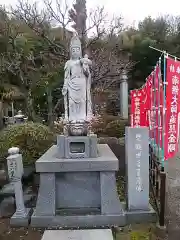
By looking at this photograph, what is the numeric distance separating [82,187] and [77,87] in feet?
6.41

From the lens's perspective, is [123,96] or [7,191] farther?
[123,96]

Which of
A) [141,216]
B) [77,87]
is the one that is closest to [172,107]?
[77,87]

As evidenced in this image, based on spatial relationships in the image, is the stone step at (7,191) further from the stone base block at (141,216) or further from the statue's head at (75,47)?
the statue's head at (75,47)

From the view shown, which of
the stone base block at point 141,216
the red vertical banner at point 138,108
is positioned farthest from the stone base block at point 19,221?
the red vertical banner at point 138,108

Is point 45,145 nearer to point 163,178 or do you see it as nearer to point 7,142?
point 7,142

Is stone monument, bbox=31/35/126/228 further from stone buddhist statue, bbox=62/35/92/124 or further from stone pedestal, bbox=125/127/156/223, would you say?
stone pedestal, bbox=125/127/156/223

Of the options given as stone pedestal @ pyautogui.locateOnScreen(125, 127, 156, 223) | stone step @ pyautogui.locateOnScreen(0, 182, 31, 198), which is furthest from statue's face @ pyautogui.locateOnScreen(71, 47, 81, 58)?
stone step @ pyautogui.locateOnScreen(0, 182, 31, 198)

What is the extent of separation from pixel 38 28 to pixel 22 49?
2069mm

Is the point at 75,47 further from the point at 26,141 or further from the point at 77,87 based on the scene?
the point at 26,141

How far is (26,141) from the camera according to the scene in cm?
723

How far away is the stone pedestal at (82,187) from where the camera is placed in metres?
4.47

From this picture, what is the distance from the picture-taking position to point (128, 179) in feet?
14.8

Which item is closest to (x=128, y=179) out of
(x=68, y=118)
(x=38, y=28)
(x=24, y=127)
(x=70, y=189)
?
(x=70, y=189)

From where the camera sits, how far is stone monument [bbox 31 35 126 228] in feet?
14.7
